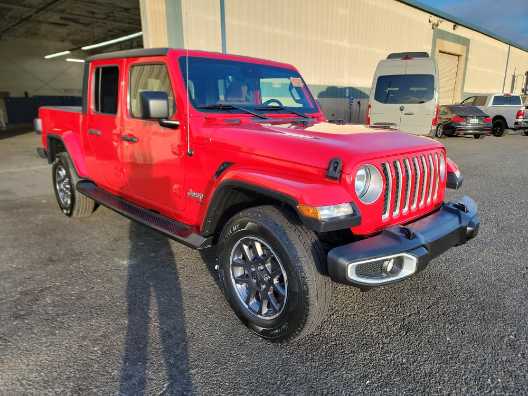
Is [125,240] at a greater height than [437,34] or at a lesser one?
lesser

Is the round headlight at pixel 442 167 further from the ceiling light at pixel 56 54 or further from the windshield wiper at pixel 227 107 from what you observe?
the ceiling light at pixel 56 54

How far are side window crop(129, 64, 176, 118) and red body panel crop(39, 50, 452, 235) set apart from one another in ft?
0.21

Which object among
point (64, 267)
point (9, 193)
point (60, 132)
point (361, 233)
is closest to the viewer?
point (361, 233)

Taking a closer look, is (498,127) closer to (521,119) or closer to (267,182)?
(521,119)

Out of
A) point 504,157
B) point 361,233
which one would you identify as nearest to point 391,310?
point 361,233

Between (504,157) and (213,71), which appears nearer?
(213,71)

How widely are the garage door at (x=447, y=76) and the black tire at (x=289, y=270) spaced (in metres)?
25.8

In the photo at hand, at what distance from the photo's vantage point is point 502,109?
630 inches

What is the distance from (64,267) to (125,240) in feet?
2.52

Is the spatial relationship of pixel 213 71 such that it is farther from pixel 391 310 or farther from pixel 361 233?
pixel 391 310

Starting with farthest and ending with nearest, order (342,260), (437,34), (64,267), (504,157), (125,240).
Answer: (437,34) < (504,157) < (125,240) < (64,267) < (342,260)

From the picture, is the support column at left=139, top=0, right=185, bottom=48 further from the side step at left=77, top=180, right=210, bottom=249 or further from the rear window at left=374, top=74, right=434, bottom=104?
the side step at left=77, top=180, right=210, bottom=249

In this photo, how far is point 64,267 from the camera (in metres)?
3.60

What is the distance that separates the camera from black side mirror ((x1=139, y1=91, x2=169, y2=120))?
109 inches
